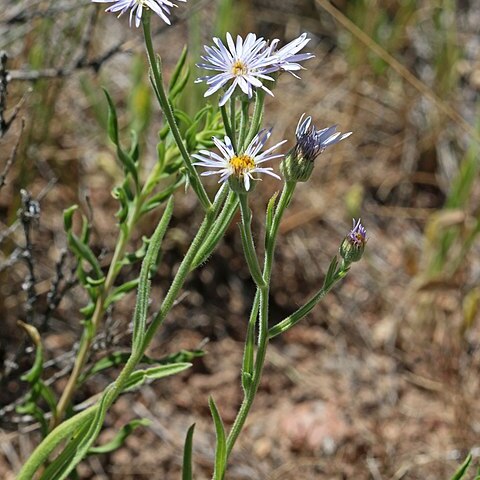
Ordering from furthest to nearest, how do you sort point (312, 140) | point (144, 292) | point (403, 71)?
1. point (403, 71)
2. point (144, 292)
3. point (312, 140)

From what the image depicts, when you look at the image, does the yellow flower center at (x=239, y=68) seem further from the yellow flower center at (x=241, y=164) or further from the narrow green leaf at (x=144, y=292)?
the narrow green leaf at (x=144, y=292)

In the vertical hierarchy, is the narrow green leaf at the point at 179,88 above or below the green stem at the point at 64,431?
above

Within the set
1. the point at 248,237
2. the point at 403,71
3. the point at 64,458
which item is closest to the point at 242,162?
the point at 248,237

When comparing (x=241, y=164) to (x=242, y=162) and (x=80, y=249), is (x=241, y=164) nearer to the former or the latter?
(x=242, y=162)

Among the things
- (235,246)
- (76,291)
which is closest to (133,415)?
(76,291)

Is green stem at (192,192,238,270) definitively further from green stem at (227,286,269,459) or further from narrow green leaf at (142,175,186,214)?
narrow green leaf at (142,175,186,214)

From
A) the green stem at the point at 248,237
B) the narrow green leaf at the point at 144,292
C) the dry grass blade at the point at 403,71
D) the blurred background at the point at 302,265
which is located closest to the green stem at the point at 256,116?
the green stem at the point at 248,237

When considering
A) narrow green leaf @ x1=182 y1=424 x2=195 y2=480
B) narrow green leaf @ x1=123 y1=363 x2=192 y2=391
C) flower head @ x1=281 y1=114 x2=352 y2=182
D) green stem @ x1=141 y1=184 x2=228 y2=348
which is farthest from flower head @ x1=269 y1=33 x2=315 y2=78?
narrow green leaf @ x1=182 y1=424 x2=195 y2=480
